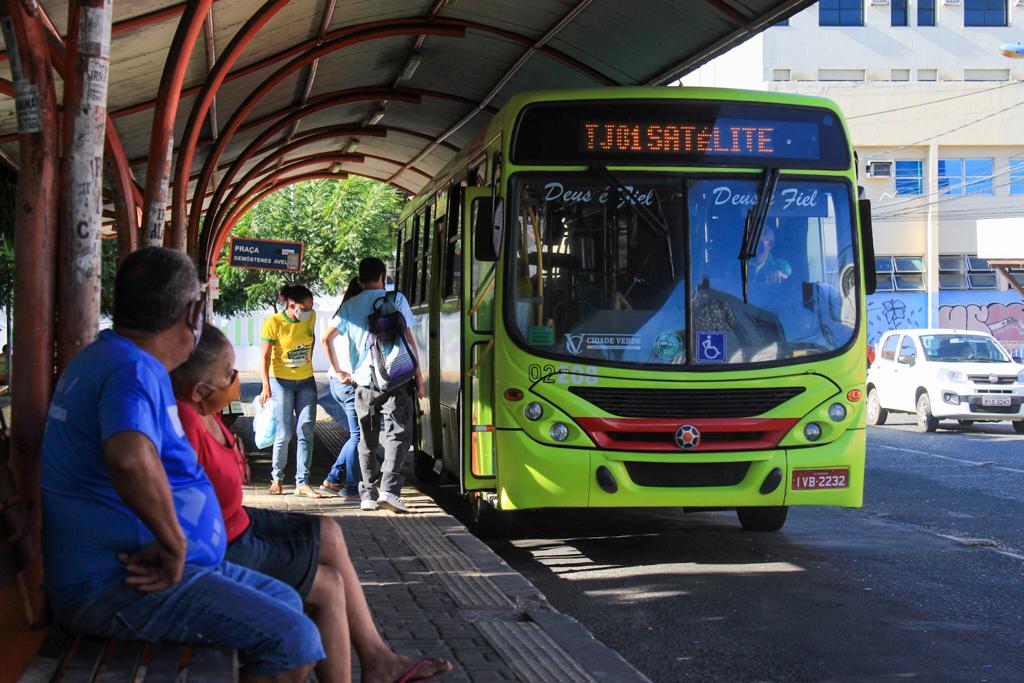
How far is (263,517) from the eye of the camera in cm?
479

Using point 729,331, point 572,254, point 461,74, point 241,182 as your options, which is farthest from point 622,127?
point 241,182

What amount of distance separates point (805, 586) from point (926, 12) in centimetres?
5104

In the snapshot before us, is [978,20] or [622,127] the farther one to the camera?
[978,20]

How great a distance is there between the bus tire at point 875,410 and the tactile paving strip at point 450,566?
16.2 metres

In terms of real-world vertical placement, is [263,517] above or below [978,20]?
below

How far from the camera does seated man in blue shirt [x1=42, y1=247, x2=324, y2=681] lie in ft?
11.7

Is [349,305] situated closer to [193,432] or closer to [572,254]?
[572,254]

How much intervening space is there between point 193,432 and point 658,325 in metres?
5.00

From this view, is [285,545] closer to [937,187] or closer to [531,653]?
[531,653]

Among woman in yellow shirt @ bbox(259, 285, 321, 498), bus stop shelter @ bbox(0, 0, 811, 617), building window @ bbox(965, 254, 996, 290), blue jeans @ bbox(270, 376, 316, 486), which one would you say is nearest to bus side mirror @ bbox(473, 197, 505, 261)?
bus stop shelter @ bbox(0, 0, 811, 617)

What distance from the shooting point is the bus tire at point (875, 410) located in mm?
24719

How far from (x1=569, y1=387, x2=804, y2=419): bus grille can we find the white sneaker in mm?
2459

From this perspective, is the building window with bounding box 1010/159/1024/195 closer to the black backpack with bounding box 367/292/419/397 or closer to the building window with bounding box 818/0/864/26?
the building window with bounding box 818/0/864/26

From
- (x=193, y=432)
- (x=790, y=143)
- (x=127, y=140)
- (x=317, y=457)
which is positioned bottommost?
(x=317, y=457)
